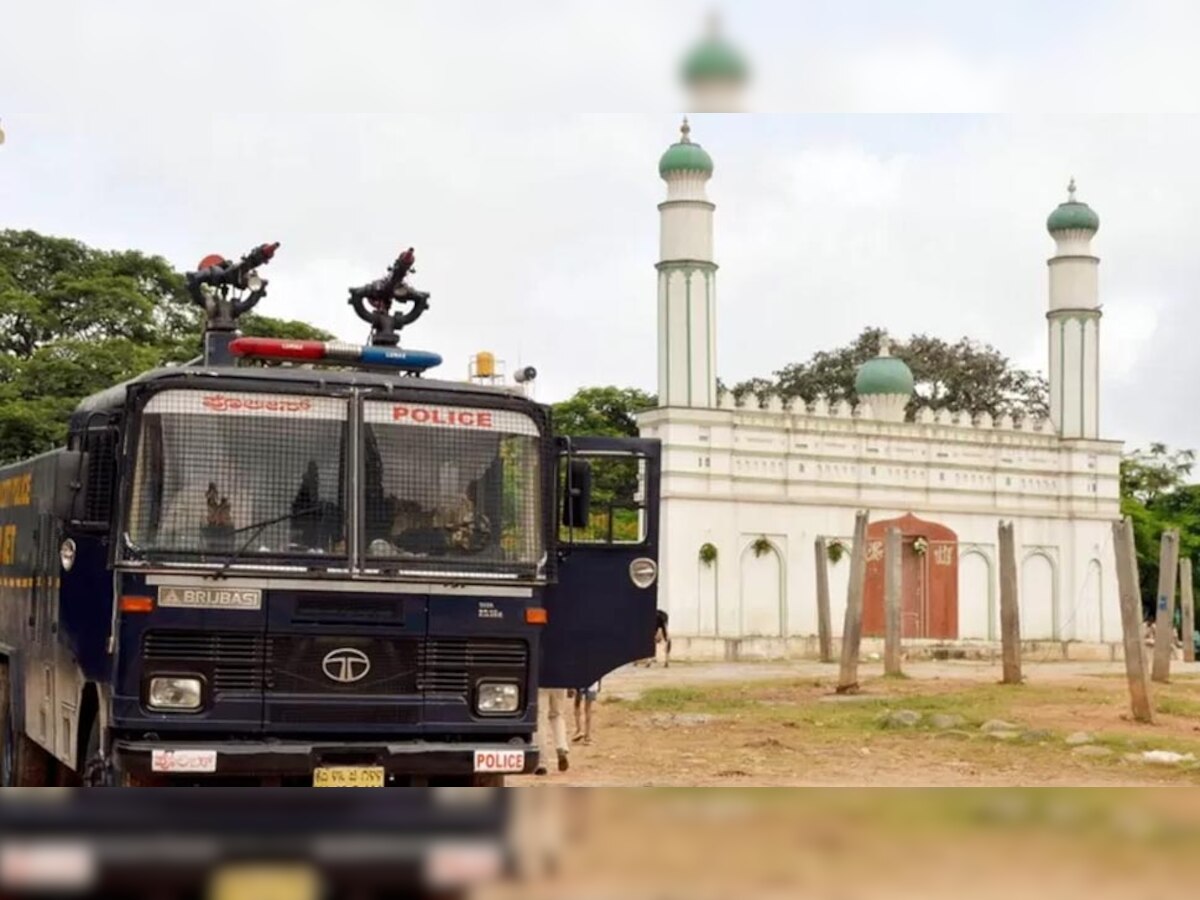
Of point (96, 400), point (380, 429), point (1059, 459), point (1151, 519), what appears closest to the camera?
point (380, 429)

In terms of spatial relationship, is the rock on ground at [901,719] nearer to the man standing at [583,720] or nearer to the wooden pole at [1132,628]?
the wooden pole at [1132,628]

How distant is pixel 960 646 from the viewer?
39562mm

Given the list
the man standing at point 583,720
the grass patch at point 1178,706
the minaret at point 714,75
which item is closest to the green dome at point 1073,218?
the grass patch at point 1178,706

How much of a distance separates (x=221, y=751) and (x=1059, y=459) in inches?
1510

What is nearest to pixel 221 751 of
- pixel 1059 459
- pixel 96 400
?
pixel 96 400

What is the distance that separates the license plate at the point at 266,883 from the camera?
162cm

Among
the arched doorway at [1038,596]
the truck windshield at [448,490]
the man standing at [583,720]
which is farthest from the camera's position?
the arched doorway at [1038,596]

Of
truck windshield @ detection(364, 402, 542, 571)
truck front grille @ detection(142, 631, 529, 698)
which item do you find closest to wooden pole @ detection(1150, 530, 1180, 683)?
truck windshield @ detection(364, 402, 542, 571)

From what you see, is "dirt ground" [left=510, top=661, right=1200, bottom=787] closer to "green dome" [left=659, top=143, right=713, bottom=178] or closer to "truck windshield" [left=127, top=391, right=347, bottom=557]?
"truck windshield" [left=127, top=391, right=347, bottom=557]

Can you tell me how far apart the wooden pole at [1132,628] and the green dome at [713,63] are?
16.4 metres

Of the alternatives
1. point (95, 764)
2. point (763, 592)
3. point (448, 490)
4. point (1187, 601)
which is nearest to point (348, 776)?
point (95, 764)

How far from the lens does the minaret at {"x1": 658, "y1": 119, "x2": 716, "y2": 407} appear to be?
38.6m

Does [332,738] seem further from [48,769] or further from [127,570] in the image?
[48,769]

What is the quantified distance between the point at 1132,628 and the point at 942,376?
128ft
